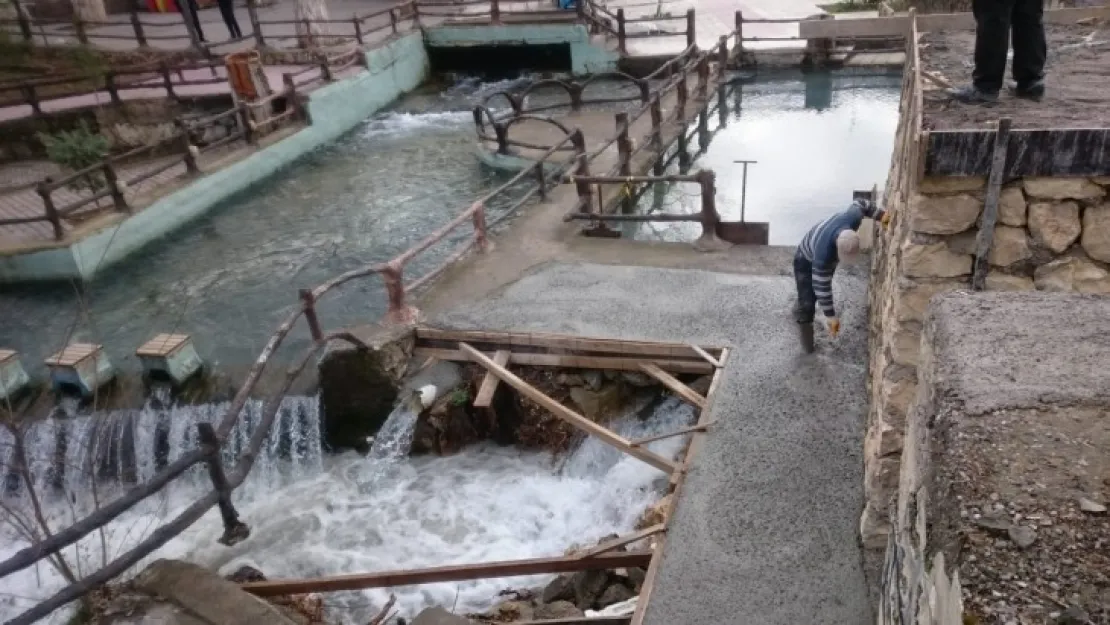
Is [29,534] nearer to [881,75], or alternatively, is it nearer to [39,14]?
[881,75]

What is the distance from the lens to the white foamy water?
714cm

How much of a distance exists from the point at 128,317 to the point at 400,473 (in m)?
5.29

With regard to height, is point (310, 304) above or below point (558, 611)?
above

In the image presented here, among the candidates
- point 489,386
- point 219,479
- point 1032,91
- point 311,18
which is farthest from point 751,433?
point 311,18

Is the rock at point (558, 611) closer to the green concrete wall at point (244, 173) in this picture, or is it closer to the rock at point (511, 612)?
the rock at point (511, 612)

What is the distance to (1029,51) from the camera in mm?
4531

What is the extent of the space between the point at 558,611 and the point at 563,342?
2612mm

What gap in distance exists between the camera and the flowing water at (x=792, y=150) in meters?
12.8

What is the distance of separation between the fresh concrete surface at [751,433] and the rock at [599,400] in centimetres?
54

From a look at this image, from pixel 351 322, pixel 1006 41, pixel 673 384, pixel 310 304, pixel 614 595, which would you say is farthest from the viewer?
pixel 351 322

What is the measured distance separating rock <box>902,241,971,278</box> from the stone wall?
94cm

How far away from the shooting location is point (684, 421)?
7469 millimetres

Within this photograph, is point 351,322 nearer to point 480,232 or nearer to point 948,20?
point 480,232

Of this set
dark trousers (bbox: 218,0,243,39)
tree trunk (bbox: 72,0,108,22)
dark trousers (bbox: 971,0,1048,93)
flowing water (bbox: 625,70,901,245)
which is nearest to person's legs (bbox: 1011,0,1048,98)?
dark trousers (bbox: 971,0,1048,93)
